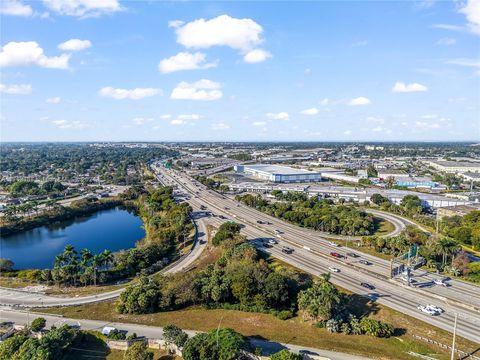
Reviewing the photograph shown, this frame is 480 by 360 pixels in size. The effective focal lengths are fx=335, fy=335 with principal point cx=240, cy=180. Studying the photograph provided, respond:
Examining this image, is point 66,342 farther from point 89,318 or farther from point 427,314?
point 427,314

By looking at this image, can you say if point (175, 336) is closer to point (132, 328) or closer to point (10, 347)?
point (132, 328)

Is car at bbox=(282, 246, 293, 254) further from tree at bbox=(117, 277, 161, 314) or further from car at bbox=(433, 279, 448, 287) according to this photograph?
tree at bbox=(117, 277, 161, 314)

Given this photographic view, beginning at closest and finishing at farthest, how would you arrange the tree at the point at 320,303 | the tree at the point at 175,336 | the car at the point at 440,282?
the tree at the point at 175,336 < the tree at the point at 320,303 < the car at the point at 440,282

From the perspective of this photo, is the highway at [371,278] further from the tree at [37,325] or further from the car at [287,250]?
the tree at [37,325]

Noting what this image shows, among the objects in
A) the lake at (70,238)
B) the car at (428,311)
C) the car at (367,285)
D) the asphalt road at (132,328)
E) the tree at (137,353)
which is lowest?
the lake at (70,238)

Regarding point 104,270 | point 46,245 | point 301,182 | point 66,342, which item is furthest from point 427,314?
point 301,182

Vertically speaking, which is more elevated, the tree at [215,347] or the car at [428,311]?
the tree at [215,347]

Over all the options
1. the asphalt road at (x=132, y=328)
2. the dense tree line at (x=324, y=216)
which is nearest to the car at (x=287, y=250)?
the dense tree line at (x=324, y=216)
